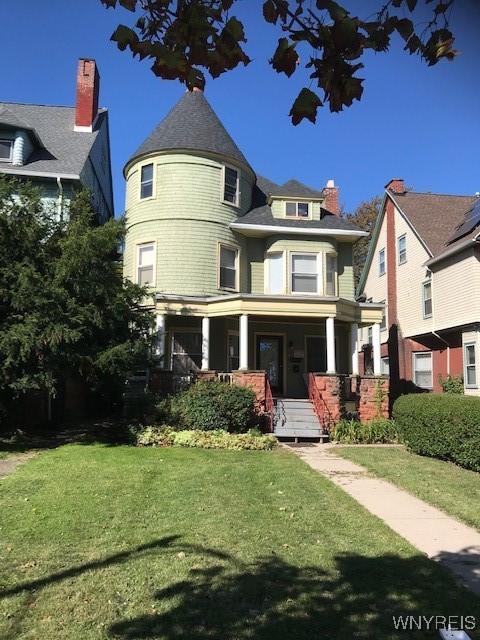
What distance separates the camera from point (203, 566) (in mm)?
4707

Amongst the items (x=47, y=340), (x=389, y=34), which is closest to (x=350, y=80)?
(x=389, y=34)

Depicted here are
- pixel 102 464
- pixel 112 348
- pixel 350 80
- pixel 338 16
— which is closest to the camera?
pixel 338 16

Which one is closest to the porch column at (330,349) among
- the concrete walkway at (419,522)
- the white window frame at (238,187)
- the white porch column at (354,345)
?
the white porch column at (354,345)

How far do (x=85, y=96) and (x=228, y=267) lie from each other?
9.47 metres

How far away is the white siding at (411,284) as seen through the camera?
21.6 metres

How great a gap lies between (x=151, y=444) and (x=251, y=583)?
8.63 meters

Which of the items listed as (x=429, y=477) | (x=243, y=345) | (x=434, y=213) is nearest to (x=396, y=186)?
(x=434, y=213)

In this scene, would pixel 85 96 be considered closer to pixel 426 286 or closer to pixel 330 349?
pixel 330 349

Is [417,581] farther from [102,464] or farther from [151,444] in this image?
[151,444]

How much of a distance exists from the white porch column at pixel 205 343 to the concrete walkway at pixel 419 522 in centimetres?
718

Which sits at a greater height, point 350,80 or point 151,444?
point 350,80

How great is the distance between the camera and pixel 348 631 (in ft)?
11.8

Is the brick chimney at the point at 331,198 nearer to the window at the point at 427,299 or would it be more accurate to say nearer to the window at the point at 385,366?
the window at the point at 427,299

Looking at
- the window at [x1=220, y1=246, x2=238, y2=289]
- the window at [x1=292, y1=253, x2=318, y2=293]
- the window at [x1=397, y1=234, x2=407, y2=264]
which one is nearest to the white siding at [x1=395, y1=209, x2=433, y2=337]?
the window at [x1=397, y1=234, x2=407, y2=264]
